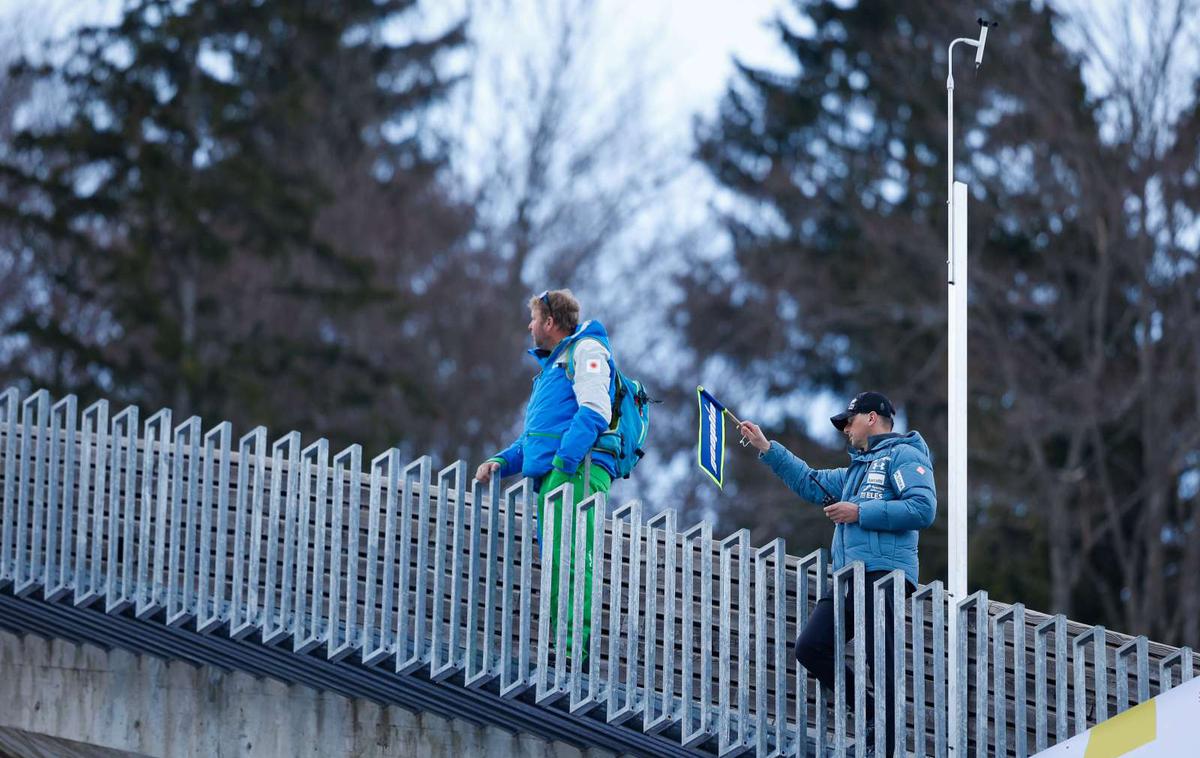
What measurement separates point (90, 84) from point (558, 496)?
21.1 m

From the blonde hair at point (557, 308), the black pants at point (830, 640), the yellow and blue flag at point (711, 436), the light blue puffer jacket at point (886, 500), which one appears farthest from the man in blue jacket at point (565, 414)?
the black pants at point (830, 640)

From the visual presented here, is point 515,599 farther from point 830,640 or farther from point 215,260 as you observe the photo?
point 215,260

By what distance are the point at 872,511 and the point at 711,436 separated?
86cm

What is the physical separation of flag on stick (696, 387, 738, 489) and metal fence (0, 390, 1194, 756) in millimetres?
261

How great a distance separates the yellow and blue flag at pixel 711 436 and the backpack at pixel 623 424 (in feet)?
1.01

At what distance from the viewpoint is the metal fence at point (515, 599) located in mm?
7172

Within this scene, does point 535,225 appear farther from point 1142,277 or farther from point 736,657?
point 736,657

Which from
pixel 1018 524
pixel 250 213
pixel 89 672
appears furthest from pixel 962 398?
pixel 250 213

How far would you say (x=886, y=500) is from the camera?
723 centimetres

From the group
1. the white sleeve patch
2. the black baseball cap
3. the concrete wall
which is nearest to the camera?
the black baseball cap

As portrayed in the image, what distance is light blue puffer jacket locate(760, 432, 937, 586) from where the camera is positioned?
7133mm

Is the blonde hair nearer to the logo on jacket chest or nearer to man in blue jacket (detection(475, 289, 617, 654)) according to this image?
man in blue jacket (detection(475, 289, 617, 654))

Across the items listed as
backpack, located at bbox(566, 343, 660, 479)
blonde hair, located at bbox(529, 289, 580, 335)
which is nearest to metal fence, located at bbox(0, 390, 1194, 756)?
backpack, located at bbox(566, 343, 660, 479)

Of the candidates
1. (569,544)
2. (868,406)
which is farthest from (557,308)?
(868,406)
